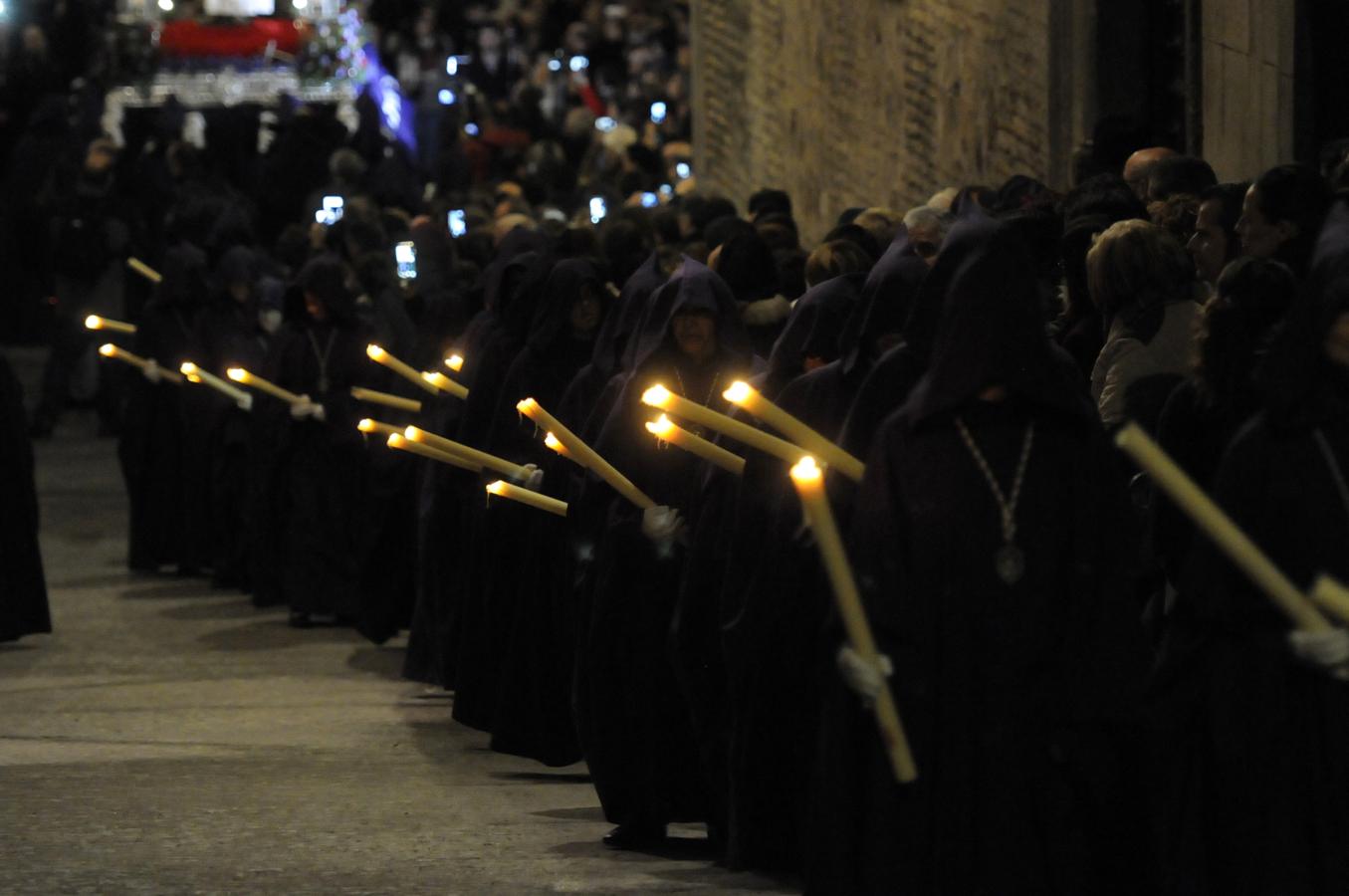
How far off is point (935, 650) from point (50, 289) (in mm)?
23677

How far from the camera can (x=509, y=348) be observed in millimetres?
13477

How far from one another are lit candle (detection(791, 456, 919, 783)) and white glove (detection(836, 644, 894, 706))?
1 centimetres

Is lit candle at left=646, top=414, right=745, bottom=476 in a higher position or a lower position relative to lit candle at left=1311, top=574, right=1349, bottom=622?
higher

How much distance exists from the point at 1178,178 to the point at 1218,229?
1288mm

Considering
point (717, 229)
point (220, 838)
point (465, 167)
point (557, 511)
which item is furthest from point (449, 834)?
point (465, 167)

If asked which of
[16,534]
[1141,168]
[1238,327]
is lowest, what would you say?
[1238,327]

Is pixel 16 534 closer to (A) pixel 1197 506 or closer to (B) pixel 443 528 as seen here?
(B) pixel 443 528

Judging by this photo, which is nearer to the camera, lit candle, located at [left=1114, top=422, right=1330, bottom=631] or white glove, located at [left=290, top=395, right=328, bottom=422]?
lit candle, located at [left=1114, top=422, right=1330, bottom=631]

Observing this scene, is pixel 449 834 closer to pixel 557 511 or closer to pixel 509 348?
pixel 557 511

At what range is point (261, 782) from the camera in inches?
476

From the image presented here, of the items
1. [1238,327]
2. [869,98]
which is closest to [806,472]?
[1238,327]

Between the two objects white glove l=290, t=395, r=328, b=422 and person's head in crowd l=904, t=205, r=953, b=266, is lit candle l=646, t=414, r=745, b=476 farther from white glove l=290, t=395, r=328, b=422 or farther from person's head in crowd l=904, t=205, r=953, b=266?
white glove l=290, t=395, r=328, b=422

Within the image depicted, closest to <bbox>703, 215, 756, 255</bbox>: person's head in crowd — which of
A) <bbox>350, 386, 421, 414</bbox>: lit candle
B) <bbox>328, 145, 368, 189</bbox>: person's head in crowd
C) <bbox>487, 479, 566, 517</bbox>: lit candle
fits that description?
<bbox>350, 386, 421, 414</bbox>: lit candle

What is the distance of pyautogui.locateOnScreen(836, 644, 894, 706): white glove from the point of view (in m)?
7.47
